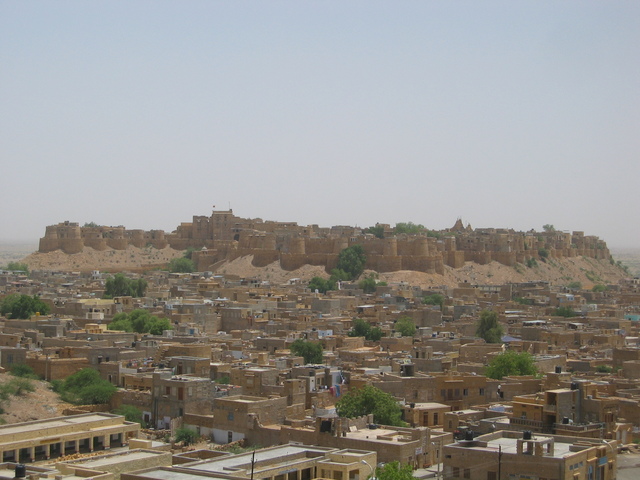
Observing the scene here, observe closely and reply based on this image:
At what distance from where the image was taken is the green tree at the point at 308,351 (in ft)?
126

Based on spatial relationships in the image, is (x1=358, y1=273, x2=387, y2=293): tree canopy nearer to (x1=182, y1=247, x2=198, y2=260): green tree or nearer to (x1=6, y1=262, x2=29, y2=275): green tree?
(x1=182, y1=247, x2=198, y2=260): green tree

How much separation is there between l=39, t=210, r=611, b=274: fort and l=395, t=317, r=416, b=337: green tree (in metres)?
35.0

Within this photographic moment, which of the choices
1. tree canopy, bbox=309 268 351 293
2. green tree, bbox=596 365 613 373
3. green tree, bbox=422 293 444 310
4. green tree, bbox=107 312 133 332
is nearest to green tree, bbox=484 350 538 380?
green tree, bbox=596 365 613 373

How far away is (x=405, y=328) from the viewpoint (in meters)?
49.3

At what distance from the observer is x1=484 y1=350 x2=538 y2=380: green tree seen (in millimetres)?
34438

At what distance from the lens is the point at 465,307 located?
59.0 m

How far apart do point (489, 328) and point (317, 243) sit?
42.9 m

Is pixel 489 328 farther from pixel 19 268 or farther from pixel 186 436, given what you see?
pixel 19 268

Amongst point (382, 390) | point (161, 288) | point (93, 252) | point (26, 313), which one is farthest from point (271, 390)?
point (93, 252)

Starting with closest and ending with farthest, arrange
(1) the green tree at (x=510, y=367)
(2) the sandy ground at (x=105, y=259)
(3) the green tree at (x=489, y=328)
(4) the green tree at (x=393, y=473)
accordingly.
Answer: (4) the green tree at (x=393, y=473)
(1) the green tree at (x=510, y=367)
(3) the green tree at (x=489, y=328)
(2) the sandy ground at (x=105, y=259)

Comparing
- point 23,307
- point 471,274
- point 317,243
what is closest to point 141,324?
point 23,307

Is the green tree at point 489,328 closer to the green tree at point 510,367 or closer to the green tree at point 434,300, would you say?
the green tree at point 434,300

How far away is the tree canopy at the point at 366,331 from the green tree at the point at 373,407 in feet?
61.2

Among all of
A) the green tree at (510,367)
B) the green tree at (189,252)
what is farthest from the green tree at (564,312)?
the green tree at (189,252)
